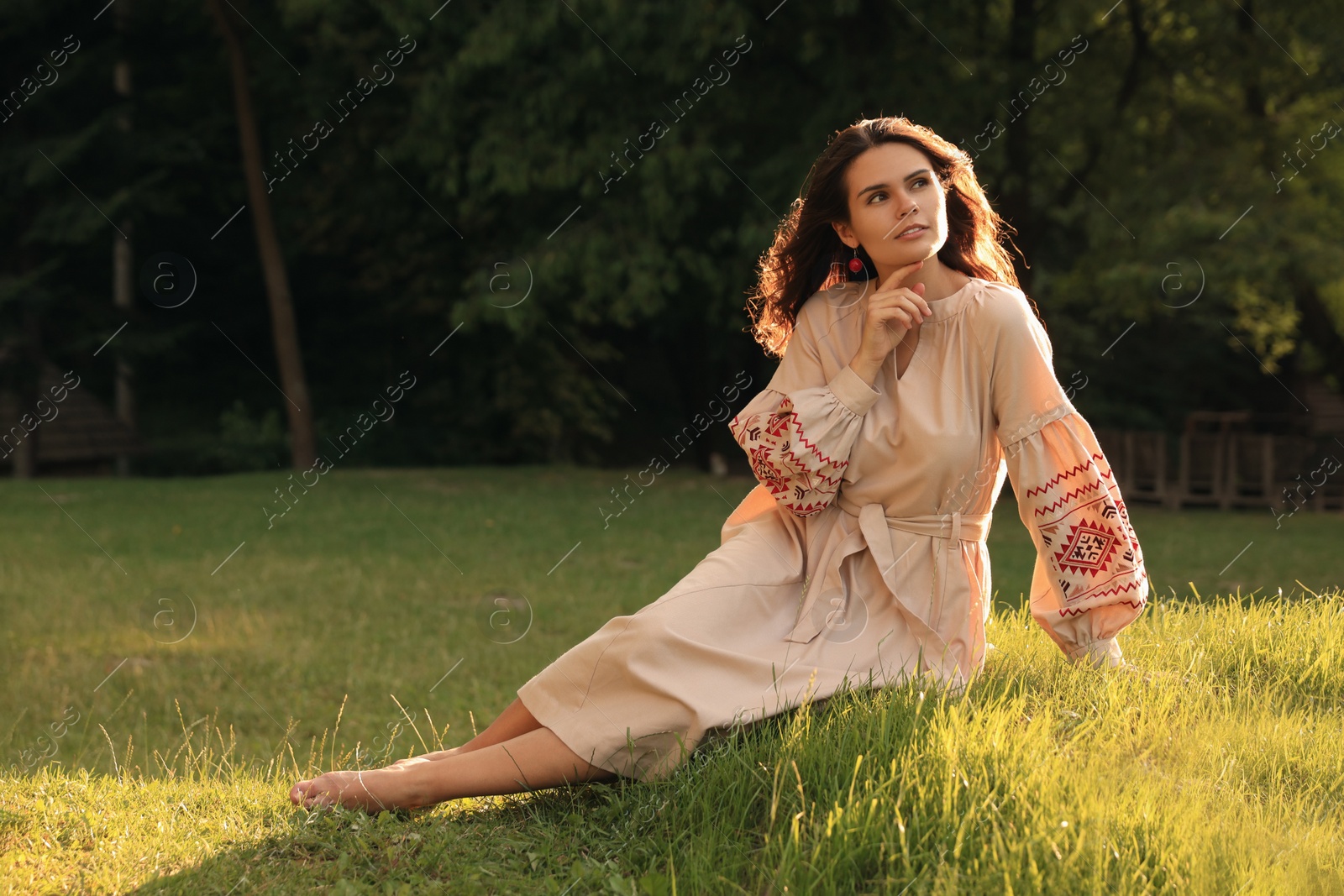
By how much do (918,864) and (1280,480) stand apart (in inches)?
611

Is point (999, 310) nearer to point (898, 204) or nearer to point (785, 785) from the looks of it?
point (898, 204)

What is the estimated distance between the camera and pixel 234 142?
21672 mm

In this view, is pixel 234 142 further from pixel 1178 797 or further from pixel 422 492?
pixel 1178 797

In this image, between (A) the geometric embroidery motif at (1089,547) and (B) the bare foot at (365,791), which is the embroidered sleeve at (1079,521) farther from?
(B) the bare foot at (365,791)

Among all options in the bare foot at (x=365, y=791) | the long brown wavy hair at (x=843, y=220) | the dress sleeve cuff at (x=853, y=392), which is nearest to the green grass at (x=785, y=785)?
the bare foot at (x=365, y=791)

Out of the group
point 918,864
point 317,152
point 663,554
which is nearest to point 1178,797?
point 918,864

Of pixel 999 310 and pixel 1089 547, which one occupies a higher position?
pixel 999 310

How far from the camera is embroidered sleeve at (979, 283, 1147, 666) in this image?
333cm

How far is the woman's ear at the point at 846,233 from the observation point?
3648 mm

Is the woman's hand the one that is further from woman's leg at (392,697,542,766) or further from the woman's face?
woman's leg at (392,697,542,766)

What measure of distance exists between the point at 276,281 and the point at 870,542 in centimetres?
1620

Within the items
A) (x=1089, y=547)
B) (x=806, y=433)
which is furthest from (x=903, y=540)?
(x=1089, y=547)

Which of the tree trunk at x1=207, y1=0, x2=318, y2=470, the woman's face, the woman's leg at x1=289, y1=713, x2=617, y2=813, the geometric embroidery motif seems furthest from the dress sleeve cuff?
the tree trunk at x1=207, y1=0, x2=318, y2=470

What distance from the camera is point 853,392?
338 cm
